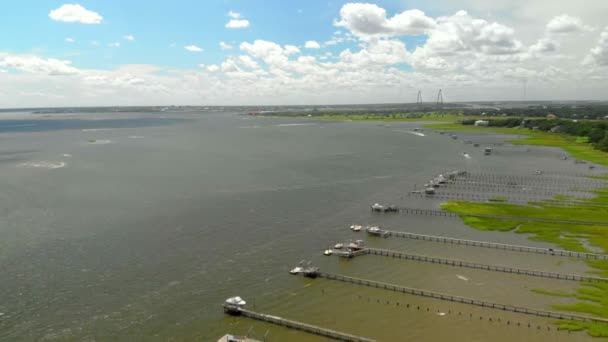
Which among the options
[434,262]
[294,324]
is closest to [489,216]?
[434,262]

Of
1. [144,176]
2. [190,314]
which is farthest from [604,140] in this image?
[190,314]

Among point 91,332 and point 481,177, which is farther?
point 481,177

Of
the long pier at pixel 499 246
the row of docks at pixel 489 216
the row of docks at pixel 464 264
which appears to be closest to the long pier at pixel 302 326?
the row of docks at pixel 464 264

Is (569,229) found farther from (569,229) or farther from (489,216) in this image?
(489,216)

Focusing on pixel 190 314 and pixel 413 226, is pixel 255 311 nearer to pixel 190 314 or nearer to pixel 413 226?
pixel 190 314

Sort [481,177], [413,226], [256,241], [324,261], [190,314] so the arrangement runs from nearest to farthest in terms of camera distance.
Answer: [190,314], [324,261], [256,241], [413,226], [481,177]

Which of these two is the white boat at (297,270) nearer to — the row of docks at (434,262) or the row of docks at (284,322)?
the row of docks at (434,262)
